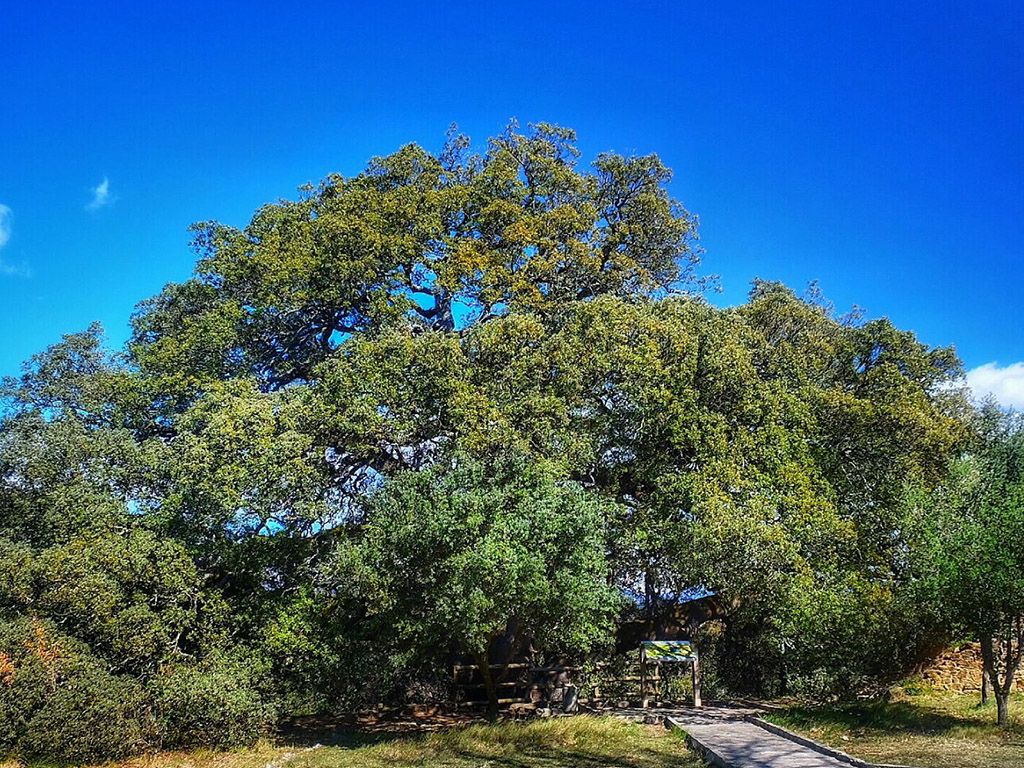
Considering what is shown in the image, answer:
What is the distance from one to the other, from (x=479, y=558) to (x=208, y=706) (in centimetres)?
536

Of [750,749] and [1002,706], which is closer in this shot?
[750,749]

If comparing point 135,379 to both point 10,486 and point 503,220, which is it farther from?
point 503,220

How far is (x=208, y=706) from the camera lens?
12.5 meters

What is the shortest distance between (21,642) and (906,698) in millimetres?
17174

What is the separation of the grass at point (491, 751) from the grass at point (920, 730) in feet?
8.91

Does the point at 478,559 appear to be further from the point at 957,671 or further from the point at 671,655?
the point at 957,671

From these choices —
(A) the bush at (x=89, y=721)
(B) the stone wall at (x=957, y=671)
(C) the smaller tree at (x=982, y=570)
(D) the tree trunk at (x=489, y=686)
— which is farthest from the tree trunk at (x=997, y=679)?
(A) the bush at (x=89, y=721)

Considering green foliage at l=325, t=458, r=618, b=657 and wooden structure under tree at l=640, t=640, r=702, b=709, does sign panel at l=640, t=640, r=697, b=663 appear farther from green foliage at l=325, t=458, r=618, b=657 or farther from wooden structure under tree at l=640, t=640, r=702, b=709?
green foliage at l=325, t=458, r=618, b=657

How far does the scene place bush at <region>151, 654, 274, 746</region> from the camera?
12477mm


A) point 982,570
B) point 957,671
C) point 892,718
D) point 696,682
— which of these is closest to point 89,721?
point 696,682

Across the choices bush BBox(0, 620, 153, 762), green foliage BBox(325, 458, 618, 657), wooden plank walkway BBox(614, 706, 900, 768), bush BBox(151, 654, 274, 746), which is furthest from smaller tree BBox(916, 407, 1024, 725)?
bush BBox(0, 620, 153, 762)

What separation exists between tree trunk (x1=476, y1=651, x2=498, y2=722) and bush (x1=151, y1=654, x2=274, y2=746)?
479 cm

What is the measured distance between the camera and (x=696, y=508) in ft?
49.1

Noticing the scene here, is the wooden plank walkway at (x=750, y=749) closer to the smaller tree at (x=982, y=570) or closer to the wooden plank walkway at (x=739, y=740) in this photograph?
the wooden plank walkway at (x=739, y=740)
